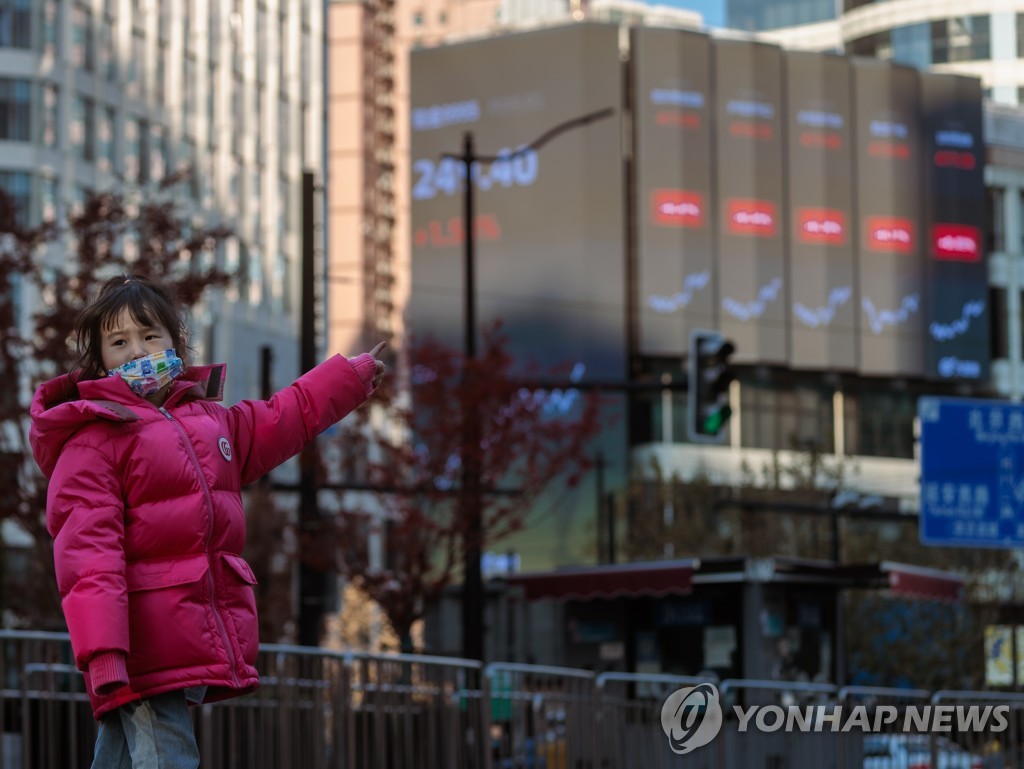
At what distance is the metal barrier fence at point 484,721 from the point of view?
1078cm

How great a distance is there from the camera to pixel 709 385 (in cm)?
2262

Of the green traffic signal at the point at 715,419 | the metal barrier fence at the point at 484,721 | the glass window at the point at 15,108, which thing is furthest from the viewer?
the glass window at the point at 15,108

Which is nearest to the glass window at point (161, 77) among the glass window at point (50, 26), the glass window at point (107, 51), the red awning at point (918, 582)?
the glass window at point (107, 51)

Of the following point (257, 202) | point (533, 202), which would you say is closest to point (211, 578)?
point (257, 202)

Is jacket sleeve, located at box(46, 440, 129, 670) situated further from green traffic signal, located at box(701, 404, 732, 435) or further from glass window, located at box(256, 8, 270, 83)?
glass window, located at box(256, 8, 270, 83)

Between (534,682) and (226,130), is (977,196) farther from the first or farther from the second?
(534,682)

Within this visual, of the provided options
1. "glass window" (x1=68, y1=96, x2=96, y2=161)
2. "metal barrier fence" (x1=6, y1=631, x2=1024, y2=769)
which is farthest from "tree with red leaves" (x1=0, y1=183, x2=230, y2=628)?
"glass window" (x1=68, y1=96, x2=96, y2=161)

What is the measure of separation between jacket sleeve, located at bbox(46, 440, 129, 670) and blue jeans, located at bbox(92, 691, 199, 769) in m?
0.23

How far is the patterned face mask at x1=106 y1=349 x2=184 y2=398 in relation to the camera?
5594 millimetres

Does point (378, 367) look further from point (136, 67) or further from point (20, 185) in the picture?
point (136, 67)

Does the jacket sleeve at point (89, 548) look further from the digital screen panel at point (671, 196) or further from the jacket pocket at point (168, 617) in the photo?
the digital screen panel at point (671, 196)

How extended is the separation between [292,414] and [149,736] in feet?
3.51

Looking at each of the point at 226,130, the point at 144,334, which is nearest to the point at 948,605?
the point at 226,130

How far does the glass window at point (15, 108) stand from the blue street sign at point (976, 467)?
37.5 m
